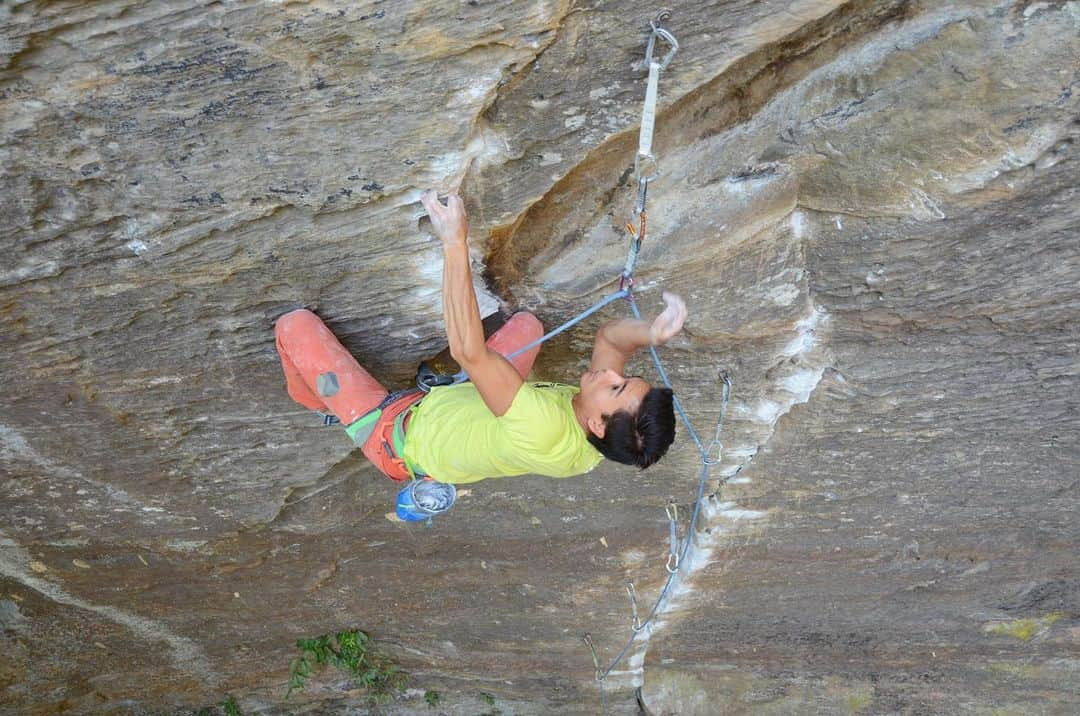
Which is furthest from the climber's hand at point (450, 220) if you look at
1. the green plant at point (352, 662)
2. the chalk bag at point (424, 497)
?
the green plant at point (352, 662)

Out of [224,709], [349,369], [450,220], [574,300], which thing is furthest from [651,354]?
[224,709]

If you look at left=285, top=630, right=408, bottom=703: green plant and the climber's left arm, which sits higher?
the climber's left arm

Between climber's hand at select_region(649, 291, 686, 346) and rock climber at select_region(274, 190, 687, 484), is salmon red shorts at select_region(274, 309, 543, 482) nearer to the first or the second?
rock climber at select_region(274, 190, 687, 484)

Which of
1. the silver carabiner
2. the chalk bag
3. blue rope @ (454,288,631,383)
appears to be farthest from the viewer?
the chalk bag

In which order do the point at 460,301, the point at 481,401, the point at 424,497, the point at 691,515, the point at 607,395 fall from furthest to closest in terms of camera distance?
the point at 691,515
the point at 424,497
the point at 481,401
the point at 607,395
the point at 460,301

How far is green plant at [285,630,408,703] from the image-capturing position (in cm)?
616

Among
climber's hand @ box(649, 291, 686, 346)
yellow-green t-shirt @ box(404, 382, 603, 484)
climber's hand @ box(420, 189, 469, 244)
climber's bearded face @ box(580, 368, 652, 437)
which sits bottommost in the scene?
yellow-green t-shirt @ box(404, 382, 603, 484)

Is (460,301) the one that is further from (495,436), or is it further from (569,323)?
(495,436)

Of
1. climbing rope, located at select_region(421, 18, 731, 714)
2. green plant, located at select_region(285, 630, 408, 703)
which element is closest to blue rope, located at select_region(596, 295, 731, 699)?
climbing rope, located at select_region(421, 18, 731, 714)

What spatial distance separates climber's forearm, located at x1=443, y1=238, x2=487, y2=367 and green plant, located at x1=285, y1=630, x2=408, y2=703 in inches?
152

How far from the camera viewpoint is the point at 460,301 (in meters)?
2.76

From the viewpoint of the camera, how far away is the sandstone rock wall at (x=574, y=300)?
2797mm

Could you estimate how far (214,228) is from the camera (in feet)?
10.6

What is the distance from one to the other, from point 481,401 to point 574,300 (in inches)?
22.4
